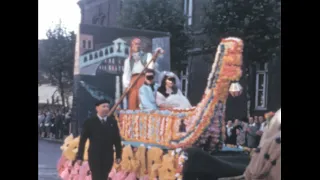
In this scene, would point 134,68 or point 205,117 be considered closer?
point 205,117

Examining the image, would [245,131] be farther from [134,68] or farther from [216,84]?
[134,68]

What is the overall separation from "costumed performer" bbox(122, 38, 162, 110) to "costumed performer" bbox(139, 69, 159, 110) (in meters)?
0.03

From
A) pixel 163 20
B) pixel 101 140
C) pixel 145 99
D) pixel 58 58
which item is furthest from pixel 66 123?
pixel 163 20

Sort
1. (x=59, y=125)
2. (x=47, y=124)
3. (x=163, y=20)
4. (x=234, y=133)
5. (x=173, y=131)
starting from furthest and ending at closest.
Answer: (x=59, y=125) < (x=47, y=124) < (x=163, y=20) < (x=173, y=131) < (x=234, y=133)

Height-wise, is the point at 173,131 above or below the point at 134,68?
below

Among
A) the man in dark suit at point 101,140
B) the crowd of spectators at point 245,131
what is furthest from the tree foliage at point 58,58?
the crowd of spectators at point 245,131

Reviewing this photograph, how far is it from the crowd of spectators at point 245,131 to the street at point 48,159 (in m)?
1.42

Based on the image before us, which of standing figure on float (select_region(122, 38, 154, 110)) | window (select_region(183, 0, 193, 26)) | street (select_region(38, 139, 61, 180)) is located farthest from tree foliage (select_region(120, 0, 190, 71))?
street (select_region(38, 139, 61, 180))

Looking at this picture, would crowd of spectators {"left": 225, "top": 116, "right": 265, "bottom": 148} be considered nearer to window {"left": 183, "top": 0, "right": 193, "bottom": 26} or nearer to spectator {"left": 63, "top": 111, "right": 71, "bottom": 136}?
window {"left": 183, "top": 0, "right": 193, "bottom": 26}

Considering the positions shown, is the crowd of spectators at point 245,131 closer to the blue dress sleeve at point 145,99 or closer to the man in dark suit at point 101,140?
the blue dress sleeve at point 145,99

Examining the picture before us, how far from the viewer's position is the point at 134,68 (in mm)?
5090

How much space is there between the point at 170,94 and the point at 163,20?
0.58 meters
